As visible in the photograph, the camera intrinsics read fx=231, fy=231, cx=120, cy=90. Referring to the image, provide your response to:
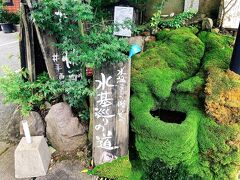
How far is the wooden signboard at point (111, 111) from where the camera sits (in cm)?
328

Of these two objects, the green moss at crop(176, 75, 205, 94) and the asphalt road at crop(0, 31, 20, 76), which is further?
the asphalt road at crop(0, 31, 20, 76)

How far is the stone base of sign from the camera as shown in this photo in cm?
317

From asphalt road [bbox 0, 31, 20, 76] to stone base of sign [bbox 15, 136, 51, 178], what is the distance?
9.64ft

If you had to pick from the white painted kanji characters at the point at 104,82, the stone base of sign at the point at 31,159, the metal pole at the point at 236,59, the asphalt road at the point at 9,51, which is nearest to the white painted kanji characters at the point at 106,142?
the white painted kanji characters at the point at 104,82

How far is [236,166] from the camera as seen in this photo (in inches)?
122

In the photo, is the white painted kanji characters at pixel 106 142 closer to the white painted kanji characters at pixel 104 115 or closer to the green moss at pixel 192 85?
the white painted kanji characters at pixel 104 115

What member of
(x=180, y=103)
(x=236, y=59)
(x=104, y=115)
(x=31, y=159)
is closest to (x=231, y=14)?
(x=236, y=59)

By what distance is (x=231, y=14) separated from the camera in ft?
14.9

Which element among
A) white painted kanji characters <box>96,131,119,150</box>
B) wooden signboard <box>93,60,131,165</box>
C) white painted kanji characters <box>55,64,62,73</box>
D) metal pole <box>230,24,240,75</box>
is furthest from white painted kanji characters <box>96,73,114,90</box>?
metal pole <box>230,24,240,75</box>

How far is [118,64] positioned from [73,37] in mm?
757

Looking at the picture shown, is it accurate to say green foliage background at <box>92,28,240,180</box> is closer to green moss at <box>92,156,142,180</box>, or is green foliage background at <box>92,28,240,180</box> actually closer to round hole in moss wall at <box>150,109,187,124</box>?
green moss at <box>92,156,142,180</box>

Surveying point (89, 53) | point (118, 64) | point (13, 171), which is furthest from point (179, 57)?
point (13, 171)

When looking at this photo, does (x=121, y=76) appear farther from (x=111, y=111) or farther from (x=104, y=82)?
(x=111, y=111)

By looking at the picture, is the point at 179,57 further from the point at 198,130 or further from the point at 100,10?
the point at 100,10
